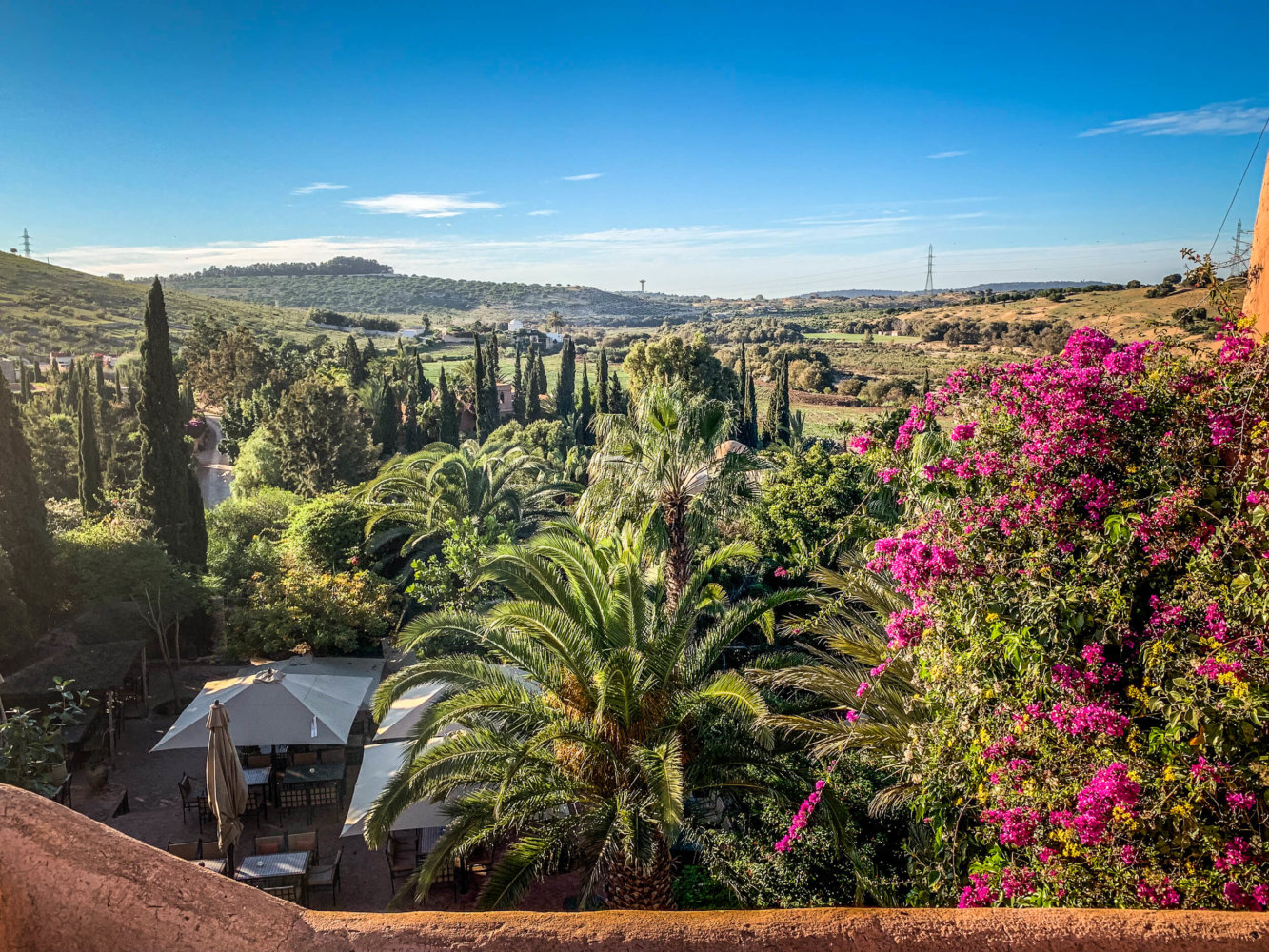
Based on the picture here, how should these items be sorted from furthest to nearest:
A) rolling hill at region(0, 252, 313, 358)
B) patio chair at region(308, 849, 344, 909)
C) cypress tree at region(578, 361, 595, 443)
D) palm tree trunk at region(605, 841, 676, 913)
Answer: rolling hill at region(0, 252, 313, 358)
cypress tree at region(578, 361, 595, 443)
patio chair at region(308, 849, 344, 909)
palm tree trunk at region(605, 841, 676, 913)

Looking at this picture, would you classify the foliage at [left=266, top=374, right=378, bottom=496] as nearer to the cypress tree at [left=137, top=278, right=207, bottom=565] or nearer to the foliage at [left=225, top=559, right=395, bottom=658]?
Result: the cypress tree at [left=137, top=278, right=207, bottom=565]

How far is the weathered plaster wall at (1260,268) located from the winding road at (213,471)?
109 ft

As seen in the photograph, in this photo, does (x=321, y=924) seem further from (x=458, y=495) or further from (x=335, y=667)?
(x=458, y=495)

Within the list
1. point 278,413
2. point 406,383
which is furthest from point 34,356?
point 278,413

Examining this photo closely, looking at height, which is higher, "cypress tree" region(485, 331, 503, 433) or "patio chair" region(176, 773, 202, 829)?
"cypress tree" region(485, 331, 503, 433)

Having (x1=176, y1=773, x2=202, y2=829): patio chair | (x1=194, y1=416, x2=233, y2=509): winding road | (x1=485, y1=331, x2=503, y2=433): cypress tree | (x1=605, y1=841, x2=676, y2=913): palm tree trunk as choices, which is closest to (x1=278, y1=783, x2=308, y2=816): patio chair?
(x1=176, y1=773, x2=202, y2=829): patio chair

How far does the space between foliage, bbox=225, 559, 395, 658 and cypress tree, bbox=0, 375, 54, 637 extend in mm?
4595

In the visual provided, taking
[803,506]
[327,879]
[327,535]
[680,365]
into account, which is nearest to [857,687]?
[327,879]

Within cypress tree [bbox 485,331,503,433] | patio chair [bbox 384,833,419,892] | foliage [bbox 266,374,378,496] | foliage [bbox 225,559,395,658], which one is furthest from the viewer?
cypress tree [bbox 485,331,503,433]

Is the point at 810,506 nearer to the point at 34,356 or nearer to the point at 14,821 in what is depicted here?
the point at 14,821

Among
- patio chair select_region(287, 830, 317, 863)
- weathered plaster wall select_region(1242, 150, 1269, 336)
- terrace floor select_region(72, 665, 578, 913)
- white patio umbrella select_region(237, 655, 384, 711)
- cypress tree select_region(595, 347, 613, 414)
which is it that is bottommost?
terrace floor select_region(72, 665, 578, 913)

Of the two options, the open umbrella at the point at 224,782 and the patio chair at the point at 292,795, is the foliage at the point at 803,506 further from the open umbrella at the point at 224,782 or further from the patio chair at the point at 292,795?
the open umbrella at the point at 224,782

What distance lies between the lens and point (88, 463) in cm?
2434

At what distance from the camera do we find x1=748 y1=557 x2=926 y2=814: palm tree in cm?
683
